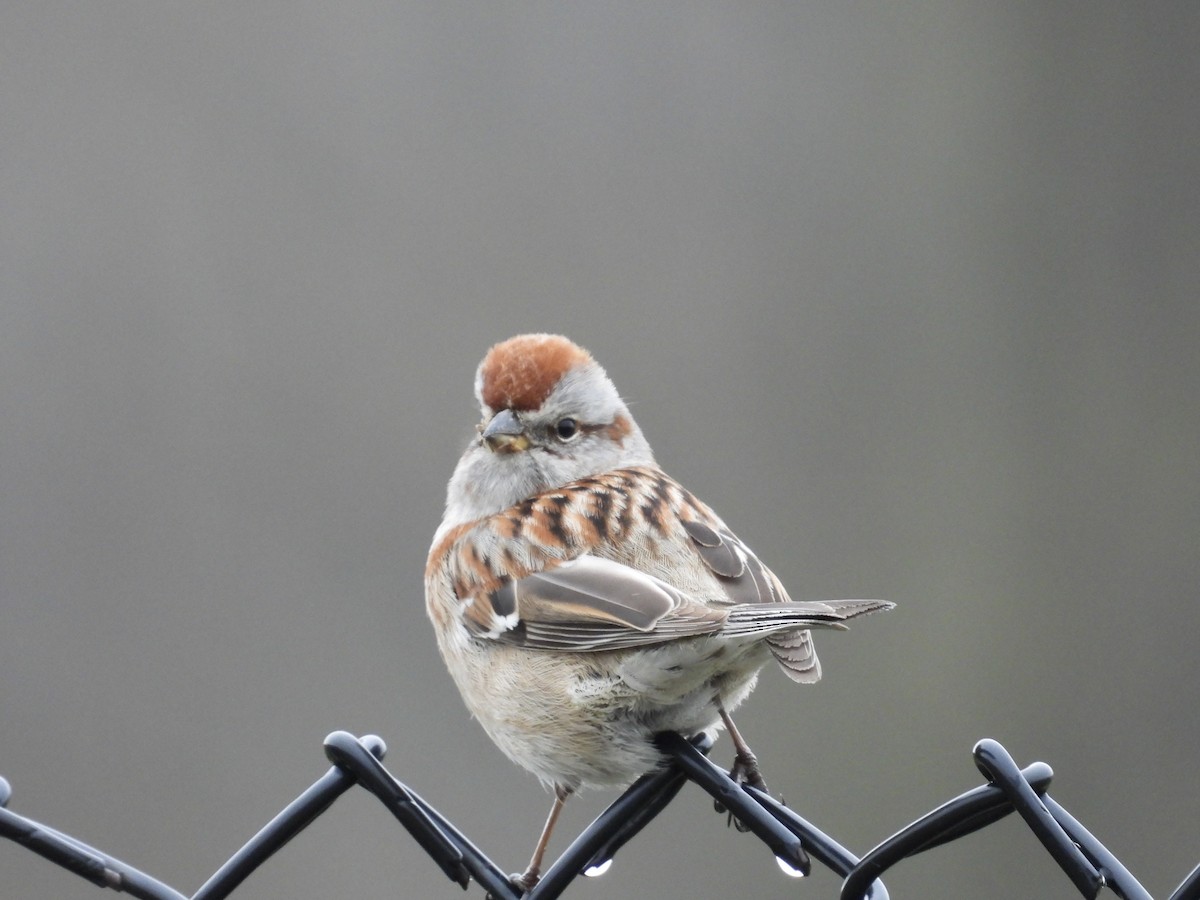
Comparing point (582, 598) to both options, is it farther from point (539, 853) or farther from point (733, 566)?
point (539, 853)

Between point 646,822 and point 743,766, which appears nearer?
point 646,822

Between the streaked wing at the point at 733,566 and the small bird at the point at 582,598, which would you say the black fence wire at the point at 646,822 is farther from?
the streaked wing at the point at 733,566

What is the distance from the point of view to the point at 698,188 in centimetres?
619

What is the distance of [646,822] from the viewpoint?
6.01 ft

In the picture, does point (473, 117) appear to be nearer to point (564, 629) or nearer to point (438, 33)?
point (438, 33)

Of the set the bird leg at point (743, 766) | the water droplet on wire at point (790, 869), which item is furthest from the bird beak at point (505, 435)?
the water droplet on wire at point (790, 869)

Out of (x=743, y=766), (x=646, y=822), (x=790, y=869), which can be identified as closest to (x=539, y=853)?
(x=743, y=766)

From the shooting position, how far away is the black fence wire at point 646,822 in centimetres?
146

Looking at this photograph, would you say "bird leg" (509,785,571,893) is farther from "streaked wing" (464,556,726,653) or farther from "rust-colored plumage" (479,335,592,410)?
"rust-colored plumage" (479,335,592,410)

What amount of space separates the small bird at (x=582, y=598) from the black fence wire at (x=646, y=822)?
313mm

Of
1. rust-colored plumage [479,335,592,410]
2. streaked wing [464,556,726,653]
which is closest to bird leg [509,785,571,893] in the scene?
streaked wing [464,556,726,653]

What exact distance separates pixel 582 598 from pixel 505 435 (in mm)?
683

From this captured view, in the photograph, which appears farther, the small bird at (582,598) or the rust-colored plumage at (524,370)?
the rust-colored plumage at (524,370)

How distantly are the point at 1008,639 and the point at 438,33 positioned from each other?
3808mm
